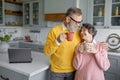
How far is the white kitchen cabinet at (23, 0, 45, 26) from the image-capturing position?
418 centimetres

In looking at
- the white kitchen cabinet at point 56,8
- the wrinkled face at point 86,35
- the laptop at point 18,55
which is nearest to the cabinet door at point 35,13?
the white kitchen cabinet at point 56,8

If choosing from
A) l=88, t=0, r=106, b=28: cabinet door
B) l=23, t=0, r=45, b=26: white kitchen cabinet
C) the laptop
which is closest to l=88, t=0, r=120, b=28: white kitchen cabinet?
l=88, t=0, r=106, b=28: cabinet door

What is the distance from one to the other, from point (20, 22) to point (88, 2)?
106 inches

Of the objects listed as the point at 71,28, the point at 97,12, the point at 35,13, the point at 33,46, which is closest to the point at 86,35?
the point at 71,28

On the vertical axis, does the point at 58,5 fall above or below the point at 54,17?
above

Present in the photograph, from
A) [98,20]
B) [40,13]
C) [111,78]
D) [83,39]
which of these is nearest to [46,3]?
[40,13]

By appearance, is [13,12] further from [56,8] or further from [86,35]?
[86,35]

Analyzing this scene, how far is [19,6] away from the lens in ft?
16.5

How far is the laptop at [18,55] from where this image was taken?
1625 mm

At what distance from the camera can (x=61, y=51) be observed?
1.41m

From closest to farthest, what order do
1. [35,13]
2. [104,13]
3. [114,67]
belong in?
[114,67], [104,13], [35,13]

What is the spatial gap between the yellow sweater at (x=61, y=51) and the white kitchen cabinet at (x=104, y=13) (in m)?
1.90

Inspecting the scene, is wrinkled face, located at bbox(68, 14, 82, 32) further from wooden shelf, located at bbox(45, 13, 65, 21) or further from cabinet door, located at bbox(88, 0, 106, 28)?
wooden shelf, located at bbox(45, 13, 65, 21)

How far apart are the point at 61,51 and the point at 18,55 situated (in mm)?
542
